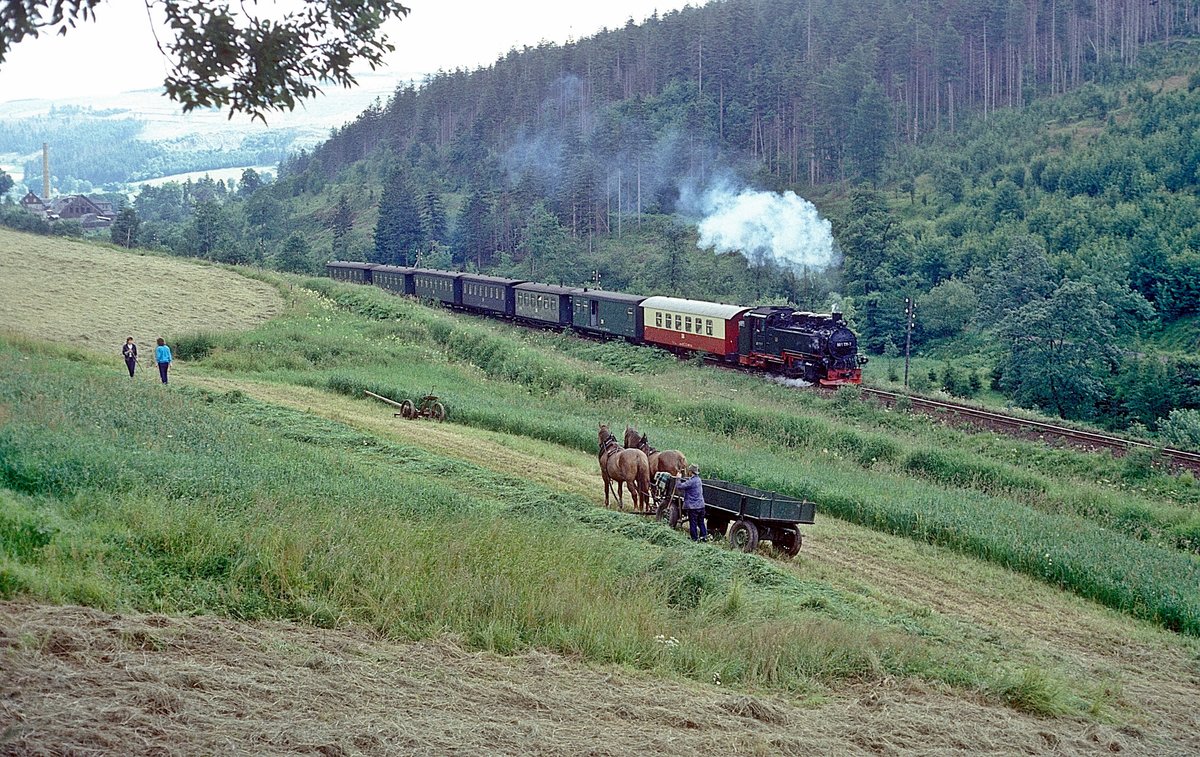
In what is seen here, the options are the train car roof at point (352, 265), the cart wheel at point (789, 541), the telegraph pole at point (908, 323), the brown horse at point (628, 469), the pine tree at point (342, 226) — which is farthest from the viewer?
the pine tree at point (342, 226)

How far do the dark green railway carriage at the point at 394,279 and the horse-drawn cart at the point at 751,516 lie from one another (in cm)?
4744

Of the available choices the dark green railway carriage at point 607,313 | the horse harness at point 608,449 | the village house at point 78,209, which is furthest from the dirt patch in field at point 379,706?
the village house at point 78,209

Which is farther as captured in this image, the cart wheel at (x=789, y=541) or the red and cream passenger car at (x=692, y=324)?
the red and cream passenger car at (x=692, y=324)

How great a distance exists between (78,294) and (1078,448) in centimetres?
3872

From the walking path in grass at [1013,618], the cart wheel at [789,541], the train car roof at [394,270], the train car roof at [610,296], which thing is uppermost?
the train car roof at [394,270]

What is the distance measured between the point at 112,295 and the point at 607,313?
2143cm

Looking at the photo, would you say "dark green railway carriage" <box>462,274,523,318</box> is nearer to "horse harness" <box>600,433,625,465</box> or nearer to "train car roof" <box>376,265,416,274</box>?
"train car roof" <box>376,265,416,274</box>

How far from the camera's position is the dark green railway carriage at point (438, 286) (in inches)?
2324

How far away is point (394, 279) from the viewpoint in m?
64.4

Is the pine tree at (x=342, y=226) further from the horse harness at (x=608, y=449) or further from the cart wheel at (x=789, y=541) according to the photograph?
the cart wheel at (x=789, y=541)

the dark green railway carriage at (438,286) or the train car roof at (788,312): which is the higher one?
the dark green railway carriage at (438,286)

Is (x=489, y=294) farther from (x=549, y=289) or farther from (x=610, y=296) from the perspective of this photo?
(x=610, y=296)

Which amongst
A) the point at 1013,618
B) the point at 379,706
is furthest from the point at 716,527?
the point at 379,706

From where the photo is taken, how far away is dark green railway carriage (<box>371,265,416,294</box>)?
6316cm
